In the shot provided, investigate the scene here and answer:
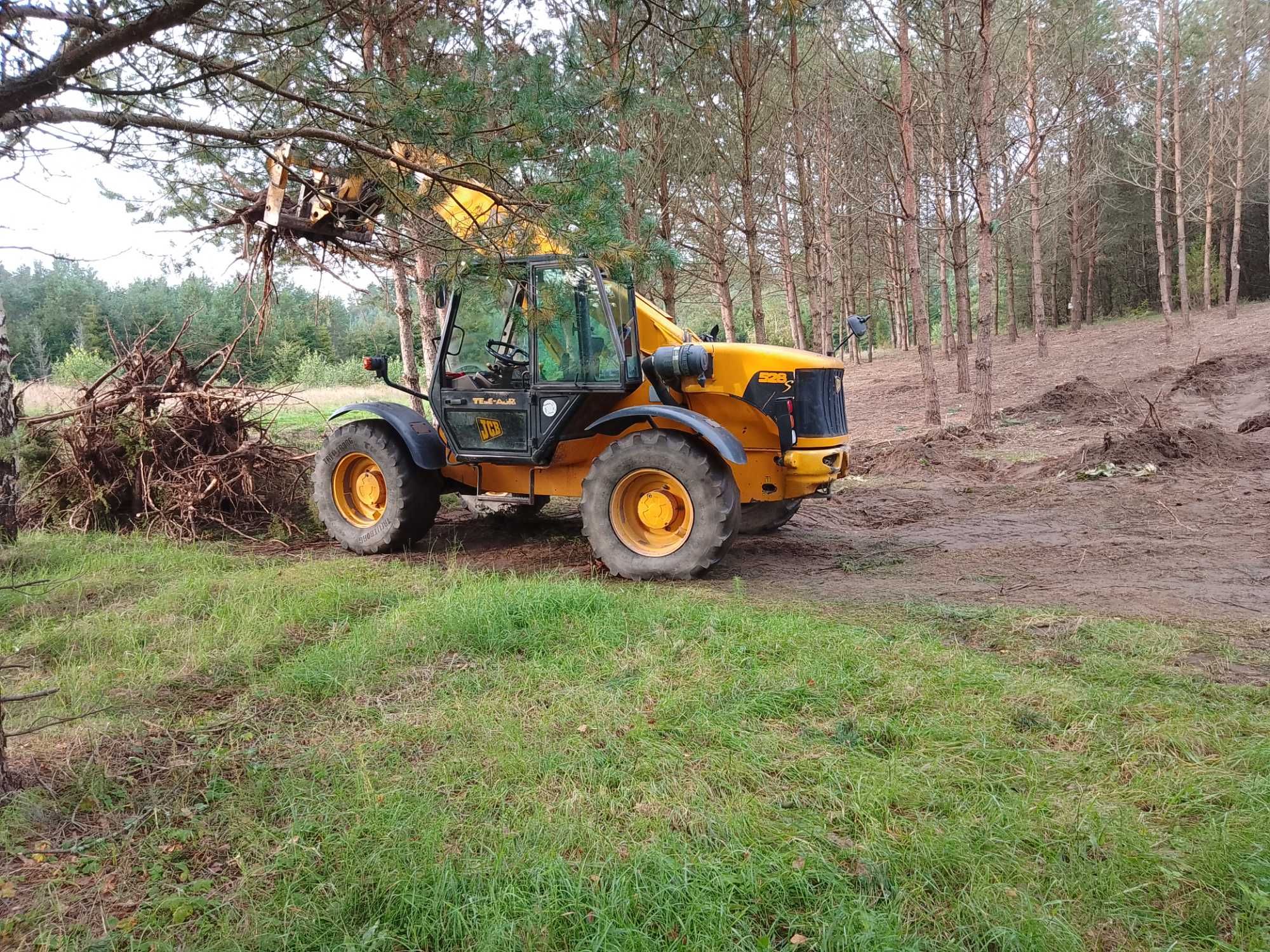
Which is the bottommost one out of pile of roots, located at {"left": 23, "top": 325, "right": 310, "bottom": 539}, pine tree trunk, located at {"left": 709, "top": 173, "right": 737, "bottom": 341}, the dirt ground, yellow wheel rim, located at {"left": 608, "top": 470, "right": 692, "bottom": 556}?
the dirt ground

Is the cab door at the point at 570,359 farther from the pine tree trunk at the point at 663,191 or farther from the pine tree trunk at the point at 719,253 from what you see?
the pine tree trunk at the point at 719,253

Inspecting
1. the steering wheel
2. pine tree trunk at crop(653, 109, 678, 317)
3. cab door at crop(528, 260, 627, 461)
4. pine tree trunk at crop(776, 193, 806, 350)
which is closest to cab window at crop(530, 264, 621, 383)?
cab door at crop(528, 260, 627, 461)

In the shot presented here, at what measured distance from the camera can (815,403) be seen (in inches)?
238

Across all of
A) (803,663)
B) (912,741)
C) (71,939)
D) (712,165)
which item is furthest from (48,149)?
(712,165)

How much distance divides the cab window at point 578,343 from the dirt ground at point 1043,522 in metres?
1.53

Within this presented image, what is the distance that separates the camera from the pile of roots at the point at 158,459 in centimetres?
730

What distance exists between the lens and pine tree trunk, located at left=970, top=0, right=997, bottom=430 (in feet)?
35.7

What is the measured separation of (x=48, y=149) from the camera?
124 inches

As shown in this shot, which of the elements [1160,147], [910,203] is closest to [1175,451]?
[910,203]

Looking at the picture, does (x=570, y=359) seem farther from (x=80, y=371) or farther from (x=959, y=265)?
(x=959, y=265)

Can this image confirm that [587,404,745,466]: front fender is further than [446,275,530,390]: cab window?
No

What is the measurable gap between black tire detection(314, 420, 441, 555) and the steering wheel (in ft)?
3.87

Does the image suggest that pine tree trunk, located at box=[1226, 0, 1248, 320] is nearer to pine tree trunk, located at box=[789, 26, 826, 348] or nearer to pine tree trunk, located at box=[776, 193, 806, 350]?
pine tree trunk, located at box=[789, 26, 826, 348]

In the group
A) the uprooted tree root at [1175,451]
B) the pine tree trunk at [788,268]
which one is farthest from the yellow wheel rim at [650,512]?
the pine tree trunk at [788,268]
